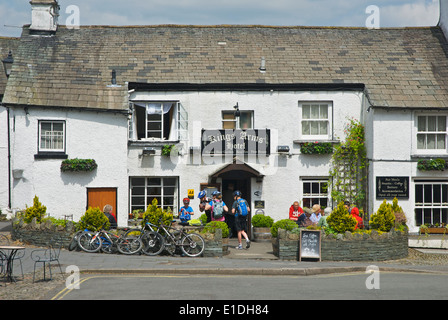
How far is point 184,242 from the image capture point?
632 inches

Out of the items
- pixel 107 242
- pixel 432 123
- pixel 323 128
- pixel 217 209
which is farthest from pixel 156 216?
pixel 432 123

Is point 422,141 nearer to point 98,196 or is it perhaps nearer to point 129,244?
point 129,244

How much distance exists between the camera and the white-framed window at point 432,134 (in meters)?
21.2

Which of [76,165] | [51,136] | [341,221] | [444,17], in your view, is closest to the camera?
[341,221]

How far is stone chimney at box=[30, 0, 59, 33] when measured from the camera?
23703 mm

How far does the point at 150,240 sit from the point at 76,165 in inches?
214

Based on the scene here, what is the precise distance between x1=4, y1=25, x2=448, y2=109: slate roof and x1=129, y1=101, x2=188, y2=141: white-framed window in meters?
0.91

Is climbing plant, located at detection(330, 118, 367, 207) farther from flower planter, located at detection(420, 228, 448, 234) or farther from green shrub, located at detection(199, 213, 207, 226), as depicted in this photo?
green shrub, located at detection(199, 213, 207, 226)

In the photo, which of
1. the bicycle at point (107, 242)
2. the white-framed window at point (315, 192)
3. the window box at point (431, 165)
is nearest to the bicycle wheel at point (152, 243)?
the bicycle at point (107, 242)

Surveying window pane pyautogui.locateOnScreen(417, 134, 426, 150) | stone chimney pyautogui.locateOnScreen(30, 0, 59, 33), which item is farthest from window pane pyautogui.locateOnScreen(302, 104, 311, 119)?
stone chimney pyautogui.locateOnScreen(30, 0, 59, 33)

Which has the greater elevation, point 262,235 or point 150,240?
point 150,240
